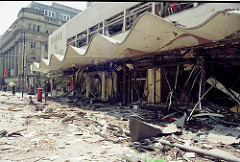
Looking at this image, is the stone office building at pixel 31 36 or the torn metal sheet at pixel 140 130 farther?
the stone office building at pixel 31 36

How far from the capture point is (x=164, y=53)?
9750mm

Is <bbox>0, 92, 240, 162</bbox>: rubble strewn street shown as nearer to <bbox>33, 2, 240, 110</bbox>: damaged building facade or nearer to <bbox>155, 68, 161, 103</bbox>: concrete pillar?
<bbox>33, 2, 240, 110</bbox>: damaged building facade

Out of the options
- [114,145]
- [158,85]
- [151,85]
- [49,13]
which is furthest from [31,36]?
[114,145]

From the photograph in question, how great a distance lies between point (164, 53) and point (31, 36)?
44.9 m

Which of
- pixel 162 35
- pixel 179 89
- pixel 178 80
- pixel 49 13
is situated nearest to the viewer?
pixel 162 35

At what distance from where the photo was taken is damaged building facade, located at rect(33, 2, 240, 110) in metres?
7.08

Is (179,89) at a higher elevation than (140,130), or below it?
higher

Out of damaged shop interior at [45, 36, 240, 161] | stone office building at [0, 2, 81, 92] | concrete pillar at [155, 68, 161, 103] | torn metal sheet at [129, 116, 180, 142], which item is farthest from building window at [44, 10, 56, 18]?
torn metal sheet at [129, 116, 180, 142]

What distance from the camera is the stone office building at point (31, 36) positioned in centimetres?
4400

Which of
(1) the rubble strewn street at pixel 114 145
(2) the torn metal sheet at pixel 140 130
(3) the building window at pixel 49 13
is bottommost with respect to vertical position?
(1) the rubble strewn street at pixel 114 145

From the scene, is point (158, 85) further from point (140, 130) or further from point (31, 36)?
point (31, 36)

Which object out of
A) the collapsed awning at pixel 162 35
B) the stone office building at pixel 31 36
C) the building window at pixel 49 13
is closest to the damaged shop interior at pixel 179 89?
the collapsed awning at pixel 162 35

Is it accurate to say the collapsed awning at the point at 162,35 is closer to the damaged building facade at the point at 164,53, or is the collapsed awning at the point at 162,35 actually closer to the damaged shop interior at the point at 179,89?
the damaged building facade at the point at 164,53

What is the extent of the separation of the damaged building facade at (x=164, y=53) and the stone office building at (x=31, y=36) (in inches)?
1286
